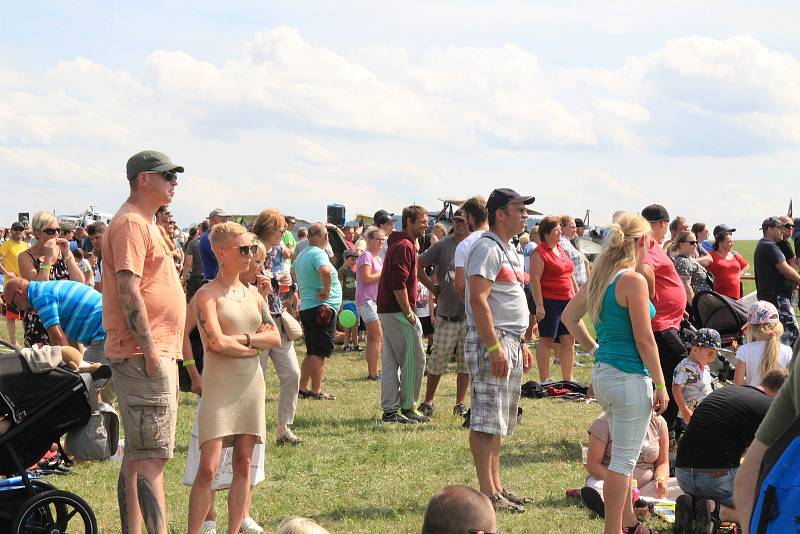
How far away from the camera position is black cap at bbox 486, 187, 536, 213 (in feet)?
20.1

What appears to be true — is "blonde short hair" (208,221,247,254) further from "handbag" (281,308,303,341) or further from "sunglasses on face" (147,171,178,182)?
"handbag" (281,308,303,341)

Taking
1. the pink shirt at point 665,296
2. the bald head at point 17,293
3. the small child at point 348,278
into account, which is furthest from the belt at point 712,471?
the small child at point 348,278

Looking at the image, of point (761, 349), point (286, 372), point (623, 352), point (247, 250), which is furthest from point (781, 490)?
point (286, 372)

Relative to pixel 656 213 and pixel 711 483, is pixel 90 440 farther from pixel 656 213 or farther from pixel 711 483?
pixel 656 213

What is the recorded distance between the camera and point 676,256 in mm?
10531

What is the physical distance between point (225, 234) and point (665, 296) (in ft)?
12.3

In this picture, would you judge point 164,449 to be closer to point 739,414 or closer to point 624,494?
point 624,494

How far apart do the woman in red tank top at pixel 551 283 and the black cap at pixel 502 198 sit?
416 centimetres

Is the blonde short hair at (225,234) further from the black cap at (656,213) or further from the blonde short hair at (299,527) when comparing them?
the black cap at (656,213)

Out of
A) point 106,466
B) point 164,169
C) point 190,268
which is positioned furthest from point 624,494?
point 190,268

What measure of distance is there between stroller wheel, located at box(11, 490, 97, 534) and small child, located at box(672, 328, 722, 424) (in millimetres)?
4207

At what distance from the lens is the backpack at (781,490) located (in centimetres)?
212

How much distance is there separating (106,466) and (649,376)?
4123 millimetres

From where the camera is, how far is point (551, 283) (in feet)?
34.7
